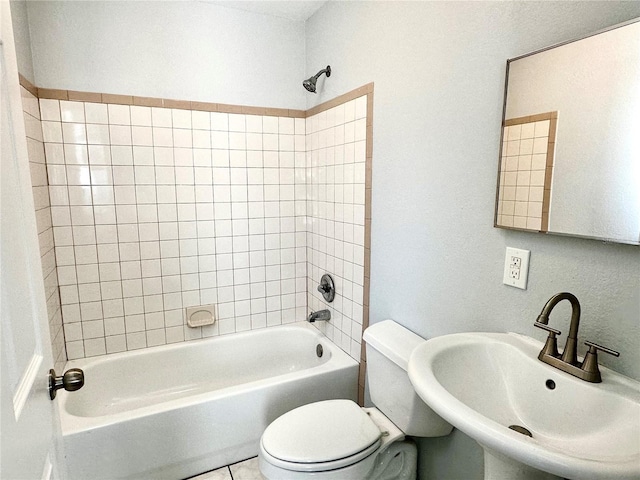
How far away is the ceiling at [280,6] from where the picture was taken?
2.11 m

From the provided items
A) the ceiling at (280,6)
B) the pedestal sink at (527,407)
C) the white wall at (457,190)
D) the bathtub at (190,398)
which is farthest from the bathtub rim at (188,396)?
the ceiling at (280,6)

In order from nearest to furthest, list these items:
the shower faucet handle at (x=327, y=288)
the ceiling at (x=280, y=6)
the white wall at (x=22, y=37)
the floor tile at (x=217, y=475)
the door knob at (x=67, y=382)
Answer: the door knob at (x=67, y=382)
the white wall at (x=22, y=37)
the floor tile at (x=217, y=475)
the ceiling at (x=280, y=6)
the shower faucet handle at (x=327, y=288)

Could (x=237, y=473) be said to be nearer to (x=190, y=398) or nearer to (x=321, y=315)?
(x=190, y=398)

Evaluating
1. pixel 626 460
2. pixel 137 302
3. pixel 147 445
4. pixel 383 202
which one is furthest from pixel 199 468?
pixel 626 460

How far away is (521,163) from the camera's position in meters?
1.11

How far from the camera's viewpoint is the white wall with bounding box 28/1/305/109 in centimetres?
188

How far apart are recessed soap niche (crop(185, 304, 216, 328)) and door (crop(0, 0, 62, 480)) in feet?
4.81

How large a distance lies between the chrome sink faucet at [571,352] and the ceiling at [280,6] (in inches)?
79.2

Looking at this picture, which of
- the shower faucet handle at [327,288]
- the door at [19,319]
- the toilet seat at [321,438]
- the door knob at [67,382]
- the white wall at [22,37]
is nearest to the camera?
the door at [19,319]

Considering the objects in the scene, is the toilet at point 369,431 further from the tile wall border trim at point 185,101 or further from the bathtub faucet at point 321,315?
the tile wall border trim at point 185,101

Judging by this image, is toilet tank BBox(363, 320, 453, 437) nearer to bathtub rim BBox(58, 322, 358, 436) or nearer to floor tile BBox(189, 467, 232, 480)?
bathtub rim BBox(58, 322, 358, 436)

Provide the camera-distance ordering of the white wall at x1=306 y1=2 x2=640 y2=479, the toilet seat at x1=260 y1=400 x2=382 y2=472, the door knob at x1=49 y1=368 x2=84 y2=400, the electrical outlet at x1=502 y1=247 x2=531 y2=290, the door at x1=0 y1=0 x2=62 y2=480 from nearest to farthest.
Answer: the door at x1=0 y1=0 x2=62 y2=480
the door knob at x1=49 y1=368 x2=84 y2=400
the white wall at x1=306 y1=2 x2=640 y2=479
the electrical outlet at x1=502 y1=247 x2=531 y2=290
the toilet seat at x1=260 y1=400 x2=382 y2=472

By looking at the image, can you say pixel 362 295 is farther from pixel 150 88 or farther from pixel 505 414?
pixel 150 88

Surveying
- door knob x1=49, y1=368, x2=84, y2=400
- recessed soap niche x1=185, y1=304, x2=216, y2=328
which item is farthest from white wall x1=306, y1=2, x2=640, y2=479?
door knob x1=49, y1=368, x2=84, y2=400
